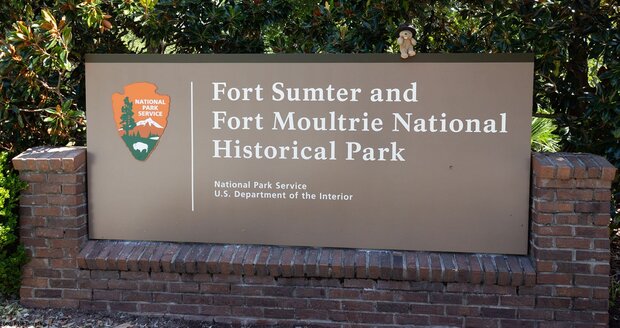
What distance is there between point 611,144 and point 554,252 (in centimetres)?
98

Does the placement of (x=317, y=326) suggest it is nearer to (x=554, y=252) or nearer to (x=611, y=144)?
(x=554, y=252)

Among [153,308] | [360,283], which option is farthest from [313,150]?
[153,308]

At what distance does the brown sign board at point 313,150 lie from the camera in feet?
12.2

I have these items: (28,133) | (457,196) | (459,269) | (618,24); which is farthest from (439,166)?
(28,133)

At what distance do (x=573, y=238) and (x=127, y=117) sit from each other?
2.85 meters

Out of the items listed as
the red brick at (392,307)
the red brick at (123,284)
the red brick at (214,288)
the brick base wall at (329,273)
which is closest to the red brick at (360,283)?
the brick base wall at (329,273)

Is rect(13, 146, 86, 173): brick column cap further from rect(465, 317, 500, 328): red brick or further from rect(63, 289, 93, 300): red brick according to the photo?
rect(465, 317, 500, 328): red brick

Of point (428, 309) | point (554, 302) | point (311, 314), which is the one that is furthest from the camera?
point (311, 314)

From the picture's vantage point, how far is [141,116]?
3.97 m

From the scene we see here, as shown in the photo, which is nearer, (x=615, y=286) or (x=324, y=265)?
(x=324, y=265)

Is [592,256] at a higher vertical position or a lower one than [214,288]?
higher

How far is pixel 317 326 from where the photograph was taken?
150 inches

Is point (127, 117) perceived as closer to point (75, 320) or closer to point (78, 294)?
point (78, 294)

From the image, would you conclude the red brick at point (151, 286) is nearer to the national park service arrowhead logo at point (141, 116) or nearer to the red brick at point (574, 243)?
the national park service arrowhead logo at point (141, 116)
